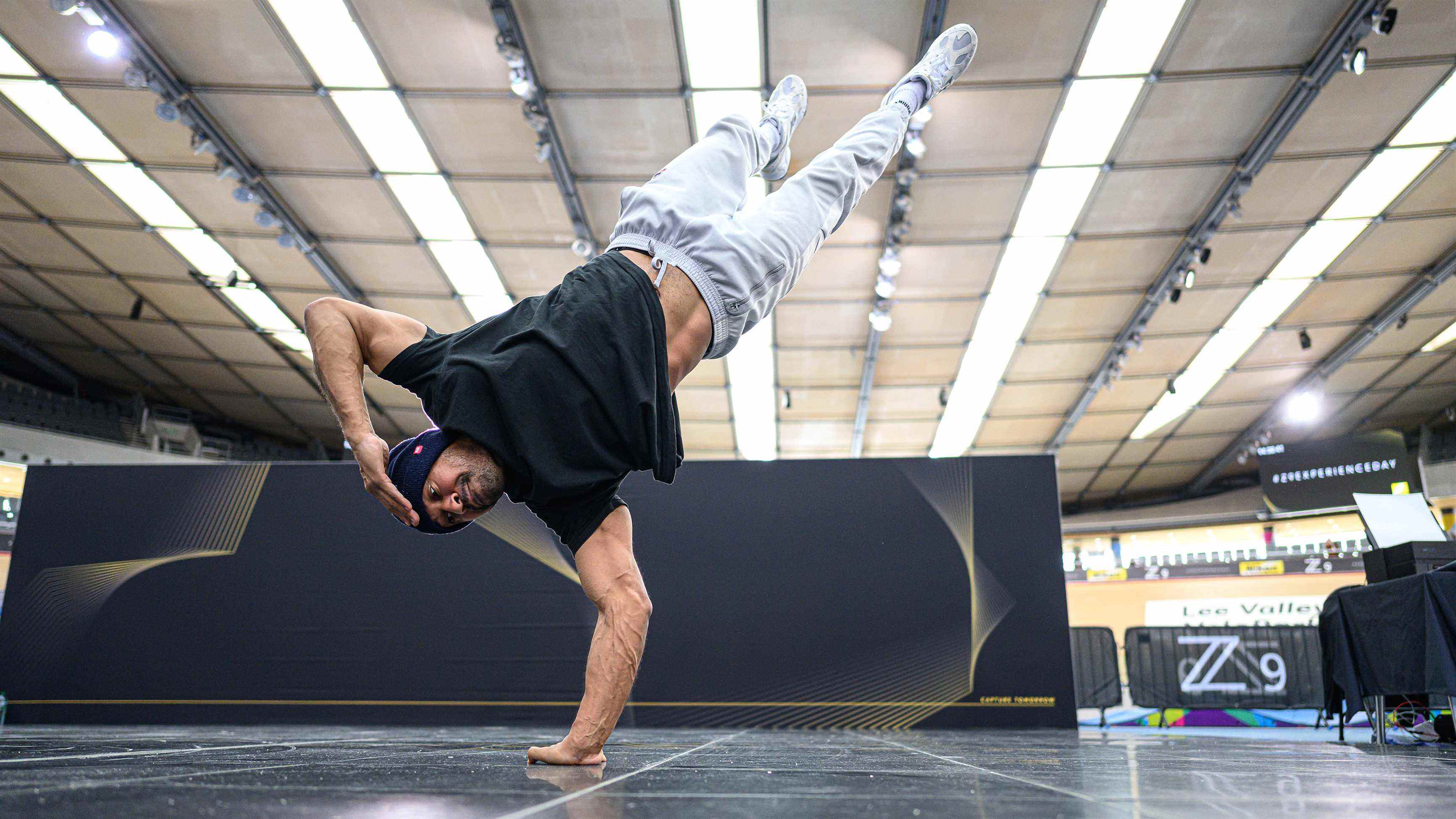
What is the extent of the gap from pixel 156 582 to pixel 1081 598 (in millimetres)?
14281

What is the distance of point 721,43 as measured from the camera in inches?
239

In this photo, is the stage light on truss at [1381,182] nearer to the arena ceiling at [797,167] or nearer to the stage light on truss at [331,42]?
the arena ceiling at [797,167]

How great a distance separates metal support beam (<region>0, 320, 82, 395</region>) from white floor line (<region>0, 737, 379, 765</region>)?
13.5 m

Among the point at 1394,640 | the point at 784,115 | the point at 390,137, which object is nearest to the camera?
the point at 784,115

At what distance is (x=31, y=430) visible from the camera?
12172 mm

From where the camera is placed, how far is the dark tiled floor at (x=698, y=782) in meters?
0.85

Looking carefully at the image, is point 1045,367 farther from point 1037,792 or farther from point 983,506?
point 1037,792

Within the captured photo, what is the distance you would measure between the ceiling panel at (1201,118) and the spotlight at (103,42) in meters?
7.47

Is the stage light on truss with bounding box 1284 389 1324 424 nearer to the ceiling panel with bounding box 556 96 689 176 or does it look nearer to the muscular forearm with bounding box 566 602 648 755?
the ceiling panel with bounding box 556 96 689 176

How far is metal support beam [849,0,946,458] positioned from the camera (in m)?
5.80

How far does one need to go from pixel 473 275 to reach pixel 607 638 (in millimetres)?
8154

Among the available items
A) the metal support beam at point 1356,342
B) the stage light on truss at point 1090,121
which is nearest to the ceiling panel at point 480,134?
the stage light on truss at point 1090,121

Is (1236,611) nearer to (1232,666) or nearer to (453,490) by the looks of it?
(1232,666)

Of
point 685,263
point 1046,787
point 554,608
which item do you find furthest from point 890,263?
point 1046,787
